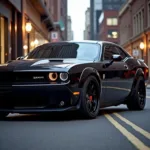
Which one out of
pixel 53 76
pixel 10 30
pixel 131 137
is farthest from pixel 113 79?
pixel 10 30

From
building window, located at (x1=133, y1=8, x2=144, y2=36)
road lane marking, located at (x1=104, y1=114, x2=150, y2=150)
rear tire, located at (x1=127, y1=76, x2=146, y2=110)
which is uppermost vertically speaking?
building window, located at (x1=133, y1=8, x2=144, y2=36)

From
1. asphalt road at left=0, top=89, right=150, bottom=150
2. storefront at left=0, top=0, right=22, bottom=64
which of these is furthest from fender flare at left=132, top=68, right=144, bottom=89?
storefront at left=0, top=0, right=22, bottom=64

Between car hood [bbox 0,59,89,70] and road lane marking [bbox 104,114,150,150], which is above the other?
car hood [bbox 0,59,89,70]

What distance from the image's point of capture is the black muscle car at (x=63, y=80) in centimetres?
934

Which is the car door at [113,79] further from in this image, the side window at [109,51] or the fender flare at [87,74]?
the fender flare at [87,74]

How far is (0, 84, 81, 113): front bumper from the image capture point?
9.29 m

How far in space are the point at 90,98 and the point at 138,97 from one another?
2534mm

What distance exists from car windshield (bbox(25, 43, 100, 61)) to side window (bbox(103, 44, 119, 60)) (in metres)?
0.24

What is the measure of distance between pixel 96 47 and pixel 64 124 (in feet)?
8.95

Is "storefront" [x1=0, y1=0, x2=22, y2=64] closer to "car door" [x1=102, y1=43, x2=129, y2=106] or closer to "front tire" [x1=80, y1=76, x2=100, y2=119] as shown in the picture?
"car door" [x1=102, y1=43, x2=129, y2=106]

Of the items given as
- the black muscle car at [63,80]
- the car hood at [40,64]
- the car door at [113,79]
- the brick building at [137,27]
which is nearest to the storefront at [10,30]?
the car door at [113,79]

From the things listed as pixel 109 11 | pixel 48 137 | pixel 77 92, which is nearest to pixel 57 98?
pixel 77 92

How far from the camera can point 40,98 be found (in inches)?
368

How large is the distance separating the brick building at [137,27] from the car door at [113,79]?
35.1 meters
